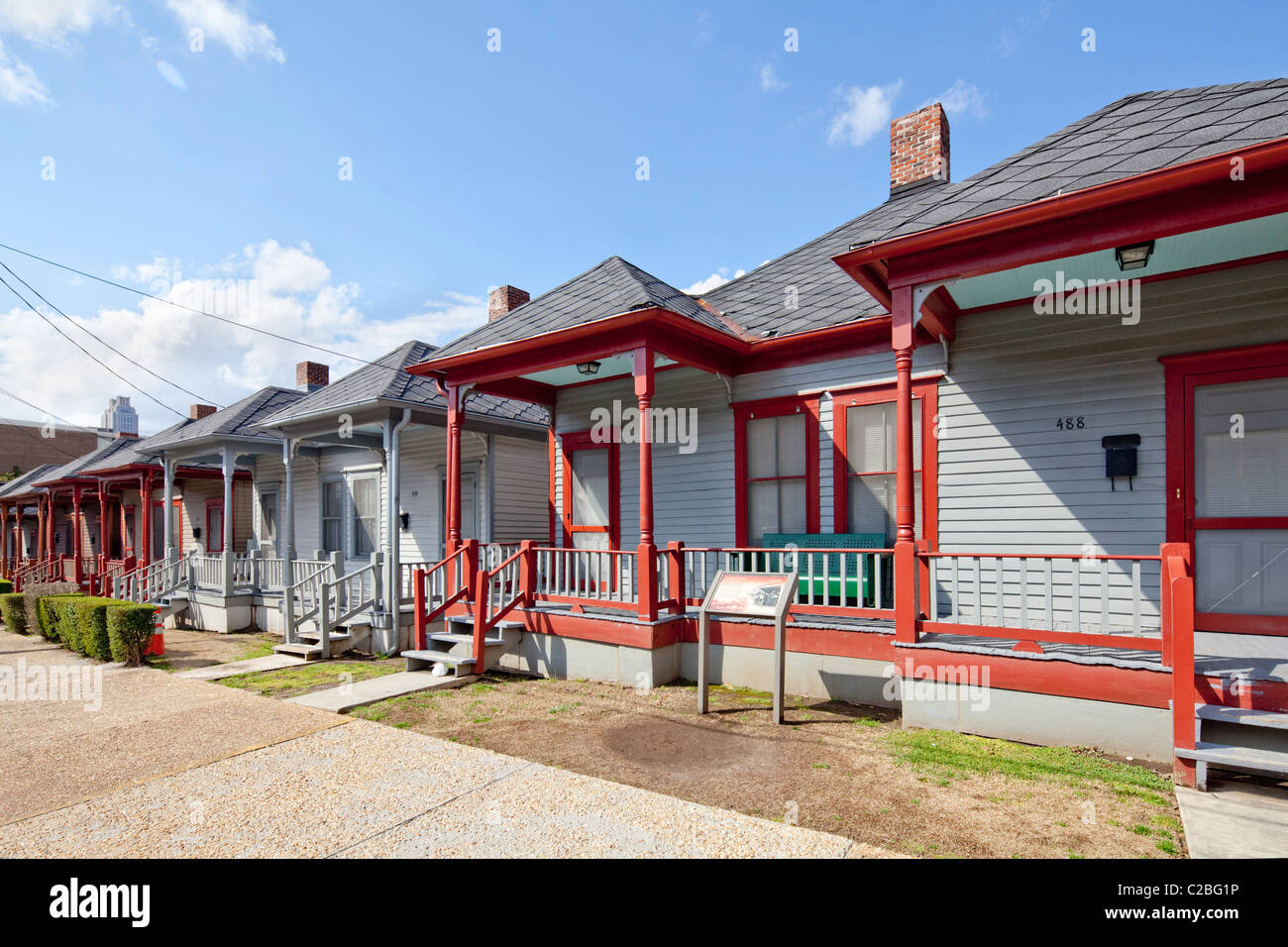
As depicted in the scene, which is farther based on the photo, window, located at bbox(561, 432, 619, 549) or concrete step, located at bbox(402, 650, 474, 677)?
window, located at bbox(561, 432, 619, 549)

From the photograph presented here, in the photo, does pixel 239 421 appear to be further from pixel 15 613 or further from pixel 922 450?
pixel 922 450

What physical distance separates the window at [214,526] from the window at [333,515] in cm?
671

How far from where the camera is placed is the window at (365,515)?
14133 mm

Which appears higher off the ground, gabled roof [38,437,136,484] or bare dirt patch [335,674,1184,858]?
gabled roof [38,437,136,484]

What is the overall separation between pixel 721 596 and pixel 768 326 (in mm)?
3977

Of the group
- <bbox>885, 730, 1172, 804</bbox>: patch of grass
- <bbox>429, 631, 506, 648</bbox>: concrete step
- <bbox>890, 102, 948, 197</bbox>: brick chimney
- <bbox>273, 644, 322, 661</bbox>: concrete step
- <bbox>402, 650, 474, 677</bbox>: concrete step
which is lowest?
<bbox>273, 644, 322, 661</bbox>: concrete step

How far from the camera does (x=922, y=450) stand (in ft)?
24.3

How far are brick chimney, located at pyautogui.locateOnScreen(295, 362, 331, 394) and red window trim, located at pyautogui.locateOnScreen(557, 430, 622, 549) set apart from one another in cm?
1175

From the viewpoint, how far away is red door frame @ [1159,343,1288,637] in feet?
18.6

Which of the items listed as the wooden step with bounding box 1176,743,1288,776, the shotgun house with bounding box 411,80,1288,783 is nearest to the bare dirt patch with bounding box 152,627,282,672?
the shotgun house with bounding box 411,80,1288,783

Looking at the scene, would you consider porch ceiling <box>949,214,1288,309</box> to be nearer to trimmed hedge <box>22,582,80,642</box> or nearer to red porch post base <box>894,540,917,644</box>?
red porch post base <box>894,540,917,644</box>

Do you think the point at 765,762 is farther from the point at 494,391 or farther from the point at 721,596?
the point at 494,391

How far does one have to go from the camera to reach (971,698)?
17.8 feet

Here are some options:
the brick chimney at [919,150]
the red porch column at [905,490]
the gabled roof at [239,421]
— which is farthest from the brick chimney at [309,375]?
the red porch column at [905,490]
